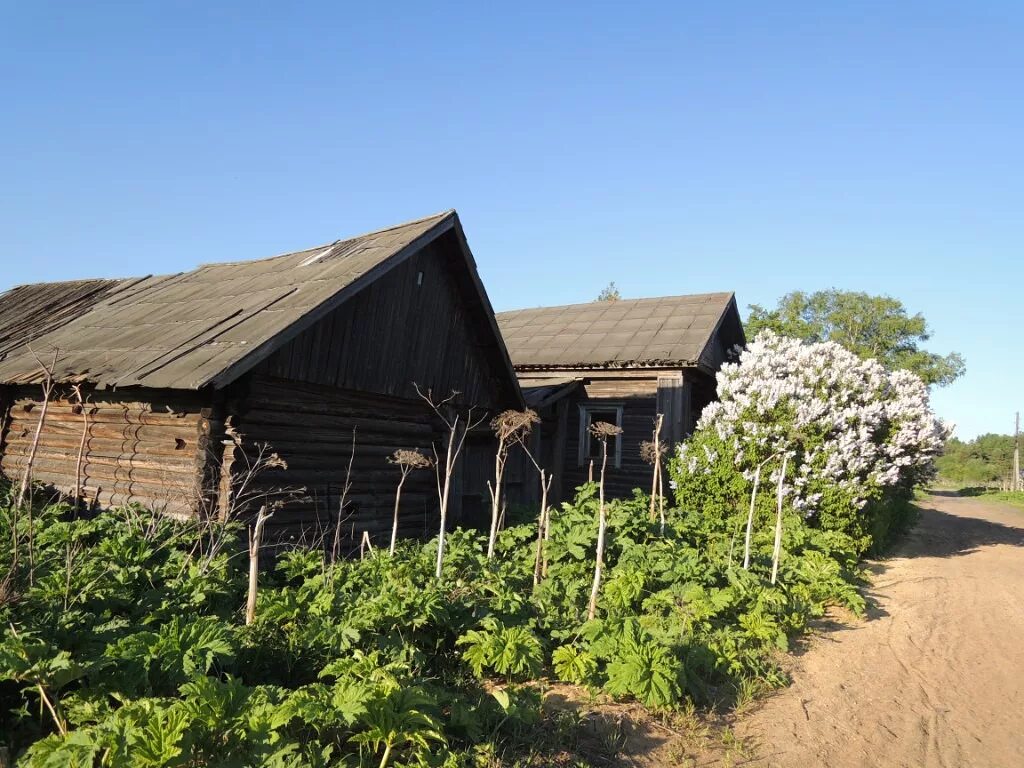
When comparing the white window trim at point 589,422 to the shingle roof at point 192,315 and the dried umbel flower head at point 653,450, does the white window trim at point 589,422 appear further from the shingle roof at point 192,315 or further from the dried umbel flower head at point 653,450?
the shingle roof at point 192,315

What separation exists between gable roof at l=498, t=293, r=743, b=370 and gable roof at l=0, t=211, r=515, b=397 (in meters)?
6.07

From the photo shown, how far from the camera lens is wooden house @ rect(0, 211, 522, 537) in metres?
8.39

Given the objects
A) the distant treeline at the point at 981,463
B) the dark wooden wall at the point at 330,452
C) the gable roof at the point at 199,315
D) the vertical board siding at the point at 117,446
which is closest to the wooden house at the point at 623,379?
the dark wooden wall at the point at 330,452

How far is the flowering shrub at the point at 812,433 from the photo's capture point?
12.7 metres

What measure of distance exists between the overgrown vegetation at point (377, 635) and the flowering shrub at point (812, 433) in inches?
55.6

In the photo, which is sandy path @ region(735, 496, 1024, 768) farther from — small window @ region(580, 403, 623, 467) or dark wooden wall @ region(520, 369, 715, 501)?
small window @ region(580, 403, 623, 467)

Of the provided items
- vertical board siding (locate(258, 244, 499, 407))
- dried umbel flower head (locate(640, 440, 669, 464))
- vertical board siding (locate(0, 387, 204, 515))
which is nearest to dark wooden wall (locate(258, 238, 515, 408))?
vertical board siding (locate(258, 244, 499, 407))

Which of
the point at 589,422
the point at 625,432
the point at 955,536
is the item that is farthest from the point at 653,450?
the point at 955,536

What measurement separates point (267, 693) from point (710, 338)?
15927 millimetres

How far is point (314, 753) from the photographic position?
3.55 m

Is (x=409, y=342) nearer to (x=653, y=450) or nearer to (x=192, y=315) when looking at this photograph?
(x=192, y=315)

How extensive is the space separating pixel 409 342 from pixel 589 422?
872cm

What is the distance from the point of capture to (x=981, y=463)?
67688mm

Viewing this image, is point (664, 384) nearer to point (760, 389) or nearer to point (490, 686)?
point (760, 389)
